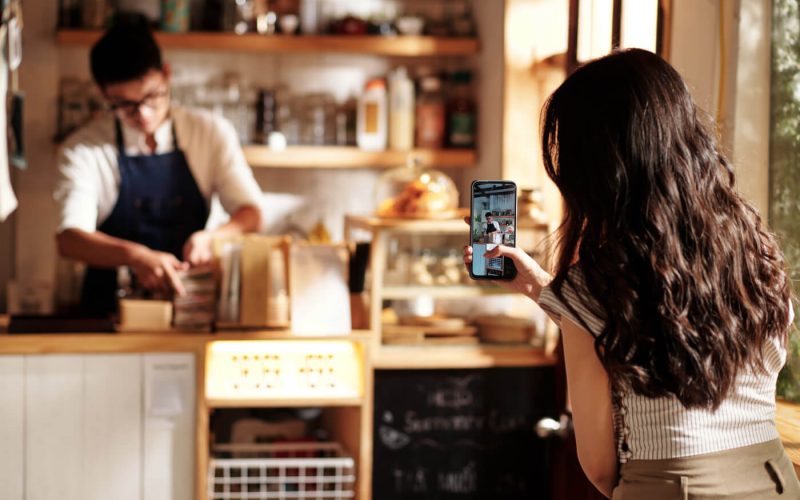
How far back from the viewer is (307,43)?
14.5ft

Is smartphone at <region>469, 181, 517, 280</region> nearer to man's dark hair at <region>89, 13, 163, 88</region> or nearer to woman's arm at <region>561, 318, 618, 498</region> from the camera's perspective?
woman's arm at <region>561, 318, 618, 498</region>

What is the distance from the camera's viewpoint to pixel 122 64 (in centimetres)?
346

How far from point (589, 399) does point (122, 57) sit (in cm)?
246

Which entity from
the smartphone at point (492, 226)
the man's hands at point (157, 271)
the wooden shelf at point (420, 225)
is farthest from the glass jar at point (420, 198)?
the smartphone at point (492, 226)

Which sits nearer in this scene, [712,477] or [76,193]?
[712,477]

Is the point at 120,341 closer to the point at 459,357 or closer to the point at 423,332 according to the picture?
the point at 423,332

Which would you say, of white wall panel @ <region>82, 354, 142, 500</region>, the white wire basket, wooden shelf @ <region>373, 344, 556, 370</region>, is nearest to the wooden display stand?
wooden shelf @ <region>373, 344, 556, 370</region>

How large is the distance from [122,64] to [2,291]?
155cm

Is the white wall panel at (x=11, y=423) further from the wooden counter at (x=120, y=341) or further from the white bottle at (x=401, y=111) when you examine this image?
the white bottle at (x=401, y=111)

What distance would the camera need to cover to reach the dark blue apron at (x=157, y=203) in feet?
12.5

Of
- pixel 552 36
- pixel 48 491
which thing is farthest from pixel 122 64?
pixel 552 36

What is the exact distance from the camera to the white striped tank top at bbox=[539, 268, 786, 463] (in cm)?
154

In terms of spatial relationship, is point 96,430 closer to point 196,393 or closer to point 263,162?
point 196,393

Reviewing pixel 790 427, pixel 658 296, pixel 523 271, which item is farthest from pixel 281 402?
pixel 658 296
